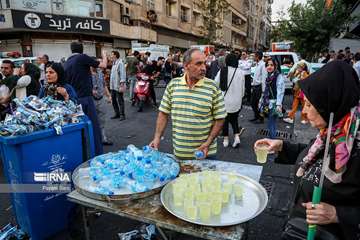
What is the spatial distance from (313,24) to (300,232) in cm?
2201

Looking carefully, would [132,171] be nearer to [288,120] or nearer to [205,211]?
[205,211]

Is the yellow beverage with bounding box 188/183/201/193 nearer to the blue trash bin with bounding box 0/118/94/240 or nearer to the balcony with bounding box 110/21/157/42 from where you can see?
the blue trash bin with bounding box 0/118/94/240

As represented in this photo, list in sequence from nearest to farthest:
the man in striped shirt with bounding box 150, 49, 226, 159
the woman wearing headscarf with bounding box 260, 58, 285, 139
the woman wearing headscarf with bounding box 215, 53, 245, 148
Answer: the man in striped shirt with bounding box 150, 49, 226, 159 → the woman wearing headscarf with bounding box 215, 53, 245, 148 → the woman wearing headscarf with bounding box 260, 58, 285, 139

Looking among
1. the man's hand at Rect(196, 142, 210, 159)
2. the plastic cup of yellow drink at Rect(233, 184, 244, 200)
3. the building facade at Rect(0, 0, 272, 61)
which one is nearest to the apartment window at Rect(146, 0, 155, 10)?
the building facade at Rect(0, 0, 272, 61)

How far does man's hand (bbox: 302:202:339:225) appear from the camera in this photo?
4.47 ft

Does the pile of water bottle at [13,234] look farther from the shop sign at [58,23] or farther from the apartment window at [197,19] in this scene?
the apartment window at [197,19]

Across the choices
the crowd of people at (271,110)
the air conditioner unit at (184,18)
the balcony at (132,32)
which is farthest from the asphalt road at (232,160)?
the air conditioner unit at (184,18)

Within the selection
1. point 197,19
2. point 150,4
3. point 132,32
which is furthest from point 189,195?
point 197,19

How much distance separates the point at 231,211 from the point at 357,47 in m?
19.8

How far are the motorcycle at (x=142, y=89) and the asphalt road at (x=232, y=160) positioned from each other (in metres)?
0.36

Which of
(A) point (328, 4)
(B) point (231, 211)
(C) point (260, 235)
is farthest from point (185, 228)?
(A) point (328, 4)

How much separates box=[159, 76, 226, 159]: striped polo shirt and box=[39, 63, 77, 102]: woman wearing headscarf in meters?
1.54

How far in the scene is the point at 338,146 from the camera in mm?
1316

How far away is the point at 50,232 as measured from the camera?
2906 mm
